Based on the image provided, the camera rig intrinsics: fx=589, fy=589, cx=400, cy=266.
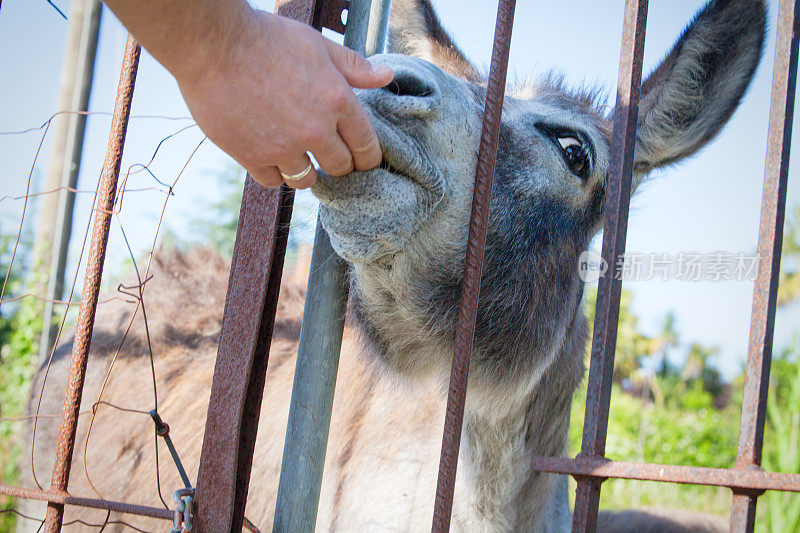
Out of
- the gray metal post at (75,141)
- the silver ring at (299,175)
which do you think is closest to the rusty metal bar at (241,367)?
the silver ring at (299,175)

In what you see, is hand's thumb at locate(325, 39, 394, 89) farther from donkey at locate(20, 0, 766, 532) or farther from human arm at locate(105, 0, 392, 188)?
donkey at locate(20, 0, 766, 532)

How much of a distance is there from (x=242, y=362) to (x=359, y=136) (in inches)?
25.1

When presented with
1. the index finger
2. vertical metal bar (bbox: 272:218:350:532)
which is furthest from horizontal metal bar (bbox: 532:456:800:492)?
the index finger

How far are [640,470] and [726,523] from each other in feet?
15.0

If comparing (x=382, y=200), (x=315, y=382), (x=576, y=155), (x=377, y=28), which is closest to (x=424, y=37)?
(x=576, y=155)

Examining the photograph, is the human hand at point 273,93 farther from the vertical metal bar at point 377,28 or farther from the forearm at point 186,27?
the vertical metal bar at point 377,28

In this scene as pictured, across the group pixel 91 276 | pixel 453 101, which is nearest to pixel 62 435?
pixel 91 276

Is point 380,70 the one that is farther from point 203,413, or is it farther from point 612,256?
point 203,413

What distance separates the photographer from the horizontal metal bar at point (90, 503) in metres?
1.57

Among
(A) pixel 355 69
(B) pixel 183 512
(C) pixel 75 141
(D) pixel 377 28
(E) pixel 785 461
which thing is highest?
(C) pixel 75 141

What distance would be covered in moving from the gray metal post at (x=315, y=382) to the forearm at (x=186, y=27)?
712 mm

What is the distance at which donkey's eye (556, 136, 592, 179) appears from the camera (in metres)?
2.26

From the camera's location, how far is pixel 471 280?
1.29 meters

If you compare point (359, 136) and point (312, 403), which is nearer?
point (359, 136)
